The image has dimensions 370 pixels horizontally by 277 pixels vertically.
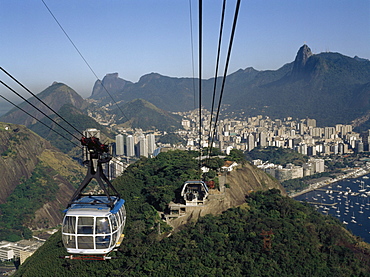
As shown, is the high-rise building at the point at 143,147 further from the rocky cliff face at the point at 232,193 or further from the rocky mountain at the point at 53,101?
the rocky mountain at the point at 53,101

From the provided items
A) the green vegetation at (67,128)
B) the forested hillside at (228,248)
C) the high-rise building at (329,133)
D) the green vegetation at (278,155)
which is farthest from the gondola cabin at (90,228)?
the high-rise building at (329,133)

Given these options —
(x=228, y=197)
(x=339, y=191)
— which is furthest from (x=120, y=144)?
(x=228, y=197)

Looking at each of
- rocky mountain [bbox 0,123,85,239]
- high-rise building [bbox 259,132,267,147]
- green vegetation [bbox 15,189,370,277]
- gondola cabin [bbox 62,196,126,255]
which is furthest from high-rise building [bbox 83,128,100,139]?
high-rise building [bbox 259,132,267,147]

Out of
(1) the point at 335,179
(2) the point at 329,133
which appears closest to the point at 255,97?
(2) the point at 329,133

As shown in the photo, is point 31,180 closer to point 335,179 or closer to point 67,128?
point 67,128

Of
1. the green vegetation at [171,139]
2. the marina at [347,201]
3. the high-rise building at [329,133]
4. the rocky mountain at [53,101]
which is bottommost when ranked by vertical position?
the marina at [347,201]

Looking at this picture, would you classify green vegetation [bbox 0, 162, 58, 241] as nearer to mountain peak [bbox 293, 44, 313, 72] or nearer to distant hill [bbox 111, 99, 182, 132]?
distant hill [bbox 111, 99, 182, 132]

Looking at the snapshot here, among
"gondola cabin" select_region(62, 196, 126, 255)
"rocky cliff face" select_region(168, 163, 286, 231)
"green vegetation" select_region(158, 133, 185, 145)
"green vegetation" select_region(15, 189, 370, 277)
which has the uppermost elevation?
"gondola cabin" select_region(62, 196, 126, 255)
